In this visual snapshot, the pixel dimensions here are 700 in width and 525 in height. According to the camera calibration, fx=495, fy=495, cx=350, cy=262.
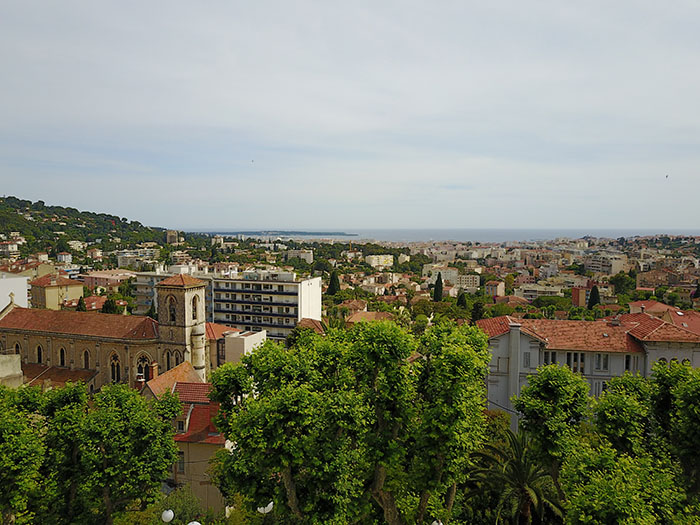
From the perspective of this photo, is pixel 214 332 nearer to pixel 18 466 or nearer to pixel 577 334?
pixel 18 466

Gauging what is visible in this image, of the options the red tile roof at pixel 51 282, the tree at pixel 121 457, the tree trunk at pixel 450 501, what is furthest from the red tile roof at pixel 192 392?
the red tile roof at pixel 51 282

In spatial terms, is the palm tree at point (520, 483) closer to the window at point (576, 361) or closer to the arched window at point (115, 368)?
the window at point (576, 361)

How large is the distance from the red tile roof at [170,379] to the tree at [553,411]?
16.3 m

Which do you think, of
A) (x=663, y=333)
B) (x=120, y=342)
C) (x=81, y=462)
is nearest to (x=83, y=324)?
(x=120, y=342)

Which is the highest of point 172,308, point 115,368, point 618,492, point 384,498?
point 172,308

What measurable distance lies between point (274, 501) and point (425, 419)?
5.18 meters

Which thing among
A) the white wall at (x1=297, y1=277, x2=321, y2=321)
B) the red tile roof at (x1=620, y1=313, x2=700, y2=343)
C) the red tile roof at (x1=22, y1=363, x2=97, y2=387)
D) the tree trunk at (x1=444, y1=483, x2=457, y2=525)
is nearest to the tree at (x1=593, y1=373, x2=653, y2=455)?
the tree trunk at (x1=444, y1=483, x2=457, y2=525)

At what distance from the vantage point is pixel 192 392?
80.6ft

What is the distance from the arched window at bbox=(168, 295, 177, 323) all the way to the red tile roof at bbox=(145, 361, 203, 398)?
6.96 metres

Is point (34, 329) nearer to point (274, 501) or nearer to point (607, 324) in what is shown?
point (274, 501)

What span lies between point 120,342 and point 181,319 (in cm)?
486

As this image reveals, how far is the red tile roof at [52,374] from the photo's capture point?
3603 cm

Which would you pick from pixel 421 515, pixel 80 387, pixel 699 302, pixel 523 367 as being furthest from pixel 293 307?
pixel 699 302

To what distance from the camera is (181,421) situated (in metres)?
23.0
